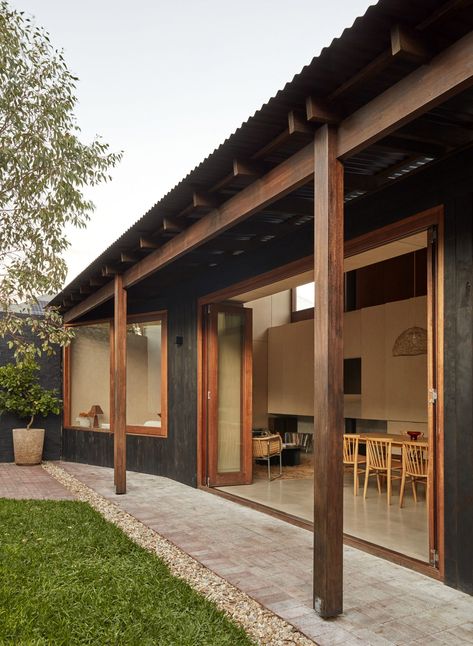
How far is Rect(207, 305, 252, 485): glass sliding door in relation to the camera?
7484 mm

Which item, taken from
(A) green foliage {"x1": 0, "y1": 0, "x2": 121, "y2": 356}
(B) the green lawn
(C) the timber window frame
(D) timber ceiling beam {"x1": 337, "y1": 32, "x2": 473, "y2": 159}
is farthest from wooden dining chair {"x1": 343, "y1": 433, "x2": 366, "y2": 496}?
(D) timber ceiling beam {"x1": 337, "y1": 32, "x2": 473, "y2": 159}

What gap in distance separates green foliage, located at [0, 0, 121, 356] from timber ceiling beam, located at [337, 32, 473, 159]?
17.3ft

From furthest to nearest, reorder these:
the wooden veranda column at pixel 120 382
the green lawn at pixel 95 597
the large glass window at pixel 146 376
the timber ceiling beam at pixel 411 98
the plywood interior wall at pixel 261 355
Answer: the plywood interior wall at pixel 261 355 < the large glass window at pixel 146 376 < the wooden veranda column at pixel 120 382 < the green lawn at pixel 95 597 < the timber ceiling beam at pixel 411 98

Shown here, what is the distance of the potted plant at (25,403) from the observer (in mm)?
9812

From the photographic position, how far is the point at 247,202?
4.15m

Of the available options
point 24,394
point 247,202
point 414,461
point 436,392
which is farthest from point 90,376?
point 436,392

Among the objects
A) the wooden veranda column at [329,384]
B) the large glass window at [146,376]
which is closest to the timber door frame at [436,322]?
the wooden veranda column at [329,384]

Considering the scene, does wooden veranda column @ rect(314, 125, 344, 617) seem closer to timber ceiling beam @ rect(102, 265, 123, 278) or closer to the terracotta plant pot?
timber ceiling beam @ rect(102, 265, 123, 278)

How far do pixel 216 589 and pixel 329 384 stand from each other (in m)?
1.56

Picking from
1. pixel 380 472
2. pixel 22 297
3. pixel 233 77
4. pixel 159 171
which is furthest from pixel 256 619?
pixel 159 171

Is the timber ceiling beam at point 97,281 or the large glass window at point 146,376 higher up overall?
the timber ceiling beam at point 97,281

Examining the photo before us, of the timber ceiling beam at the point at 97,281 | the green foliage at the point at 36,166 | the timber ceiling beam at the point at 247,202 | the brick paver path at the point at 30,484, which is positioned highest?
the green foliage at the point at 36,166

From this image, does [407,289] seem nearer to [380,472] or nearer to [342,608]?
[380,472]

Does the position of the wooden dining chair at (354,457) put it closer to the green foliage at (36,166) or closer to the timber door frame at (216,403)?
the timber door frame at (216,403)
